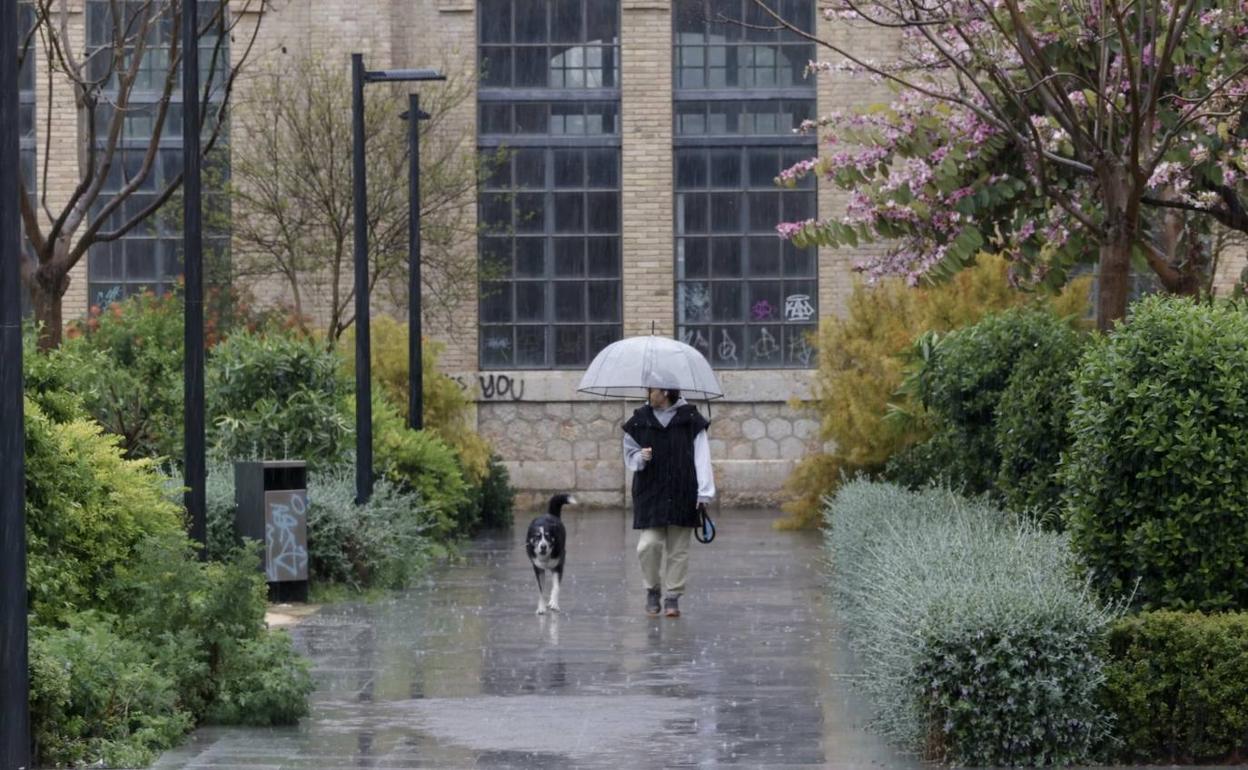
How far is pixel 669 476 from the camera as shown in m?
16.8

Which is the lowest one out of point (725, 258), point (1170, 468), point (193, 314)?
point (1170, 468)

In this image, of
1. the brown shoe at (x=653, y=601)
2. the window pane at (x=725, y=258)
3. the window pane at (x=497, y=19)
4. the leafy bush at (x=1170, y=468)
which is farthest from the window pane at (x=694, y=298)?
the leafy bush at (x=1170, y=468)

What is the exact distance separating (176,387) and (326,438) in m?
2.10

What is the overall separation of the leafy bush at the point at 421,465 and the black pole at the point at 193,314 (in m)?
8.44

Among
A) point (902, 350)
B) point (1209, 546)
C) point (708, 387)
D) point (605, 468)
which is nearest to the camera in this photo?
point (1209, 546)

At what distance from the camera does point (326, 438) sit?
22203mm

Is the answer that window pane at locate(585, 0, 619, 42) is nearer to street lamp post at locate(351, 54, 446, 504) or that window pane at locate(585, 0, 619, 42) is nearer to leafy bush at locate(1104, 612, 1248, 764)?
street lamp post at locate(351, 54, 446, 504)

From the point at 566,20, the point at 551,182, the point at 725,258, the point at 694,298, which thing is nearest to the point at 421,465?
the point at 694,298

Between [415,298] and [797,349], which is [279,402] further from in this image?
[797,349]

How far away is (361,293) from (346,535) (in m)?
3.97

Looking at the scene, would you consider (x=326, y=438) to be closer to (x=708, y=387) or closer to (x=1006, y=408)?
(x=708, y=387)

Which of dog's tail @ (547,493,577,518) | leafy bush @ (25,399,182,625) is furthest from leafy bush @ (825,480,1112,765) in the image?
dog's tail @ (547,493,577,518)

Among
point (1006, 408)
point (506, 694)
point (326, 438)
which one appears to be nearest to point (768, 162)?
point (326, 438)

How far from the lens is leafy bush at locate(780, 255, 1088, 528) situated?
2370 centimetres
